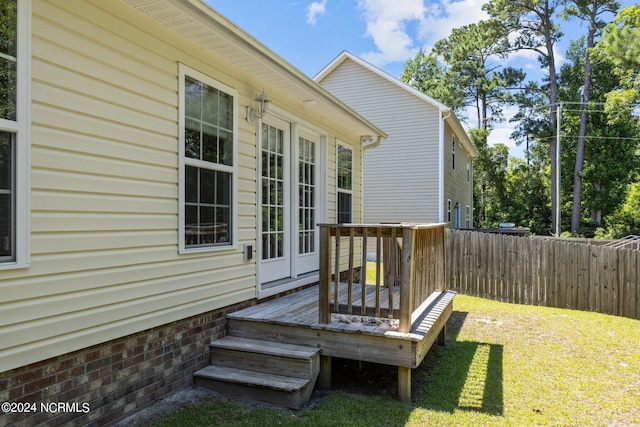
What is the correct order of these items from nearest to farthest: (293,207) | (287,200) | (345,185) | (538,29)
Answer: (287,200) → (293,207) → (345,185) → (538,29)

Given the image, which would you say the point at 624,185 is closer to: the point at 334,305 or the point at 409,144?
the point at 409,144

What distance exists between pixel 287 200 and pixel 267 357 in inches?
95.3

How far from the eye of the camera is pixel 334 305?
13.4ft

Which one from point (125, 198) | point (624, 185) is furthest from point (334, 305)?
point (624, 185)

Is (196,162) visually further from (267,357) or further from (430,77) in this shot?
(430,77)

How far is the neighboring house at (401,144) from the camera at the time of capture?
13680mm

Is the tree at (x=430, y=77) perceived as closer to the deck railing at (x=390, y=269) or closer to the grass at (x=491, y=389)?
the grass at (x=491, y=389)

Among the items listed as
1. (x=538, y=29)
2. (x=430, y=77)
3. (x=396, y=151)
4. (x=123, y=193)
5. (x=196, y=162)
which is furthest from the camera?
(x=430, y=77)

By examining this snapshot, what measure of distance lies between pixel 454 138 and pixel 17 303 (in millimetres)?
15886

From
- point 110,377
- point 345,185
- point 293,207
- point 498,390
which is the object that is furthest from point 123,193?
point 345,185

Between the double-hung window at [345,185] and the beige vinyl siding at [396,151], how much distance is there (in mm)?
6590

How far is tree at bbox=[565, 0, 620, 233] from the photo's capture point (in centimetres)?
2228

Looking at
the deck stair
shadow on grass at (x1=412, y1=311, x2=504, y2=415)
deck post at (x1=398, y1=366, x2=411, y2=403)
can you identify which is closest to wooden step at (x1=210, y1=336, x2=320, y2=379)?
the deck stair

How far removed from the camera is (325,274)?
3.95 meters
